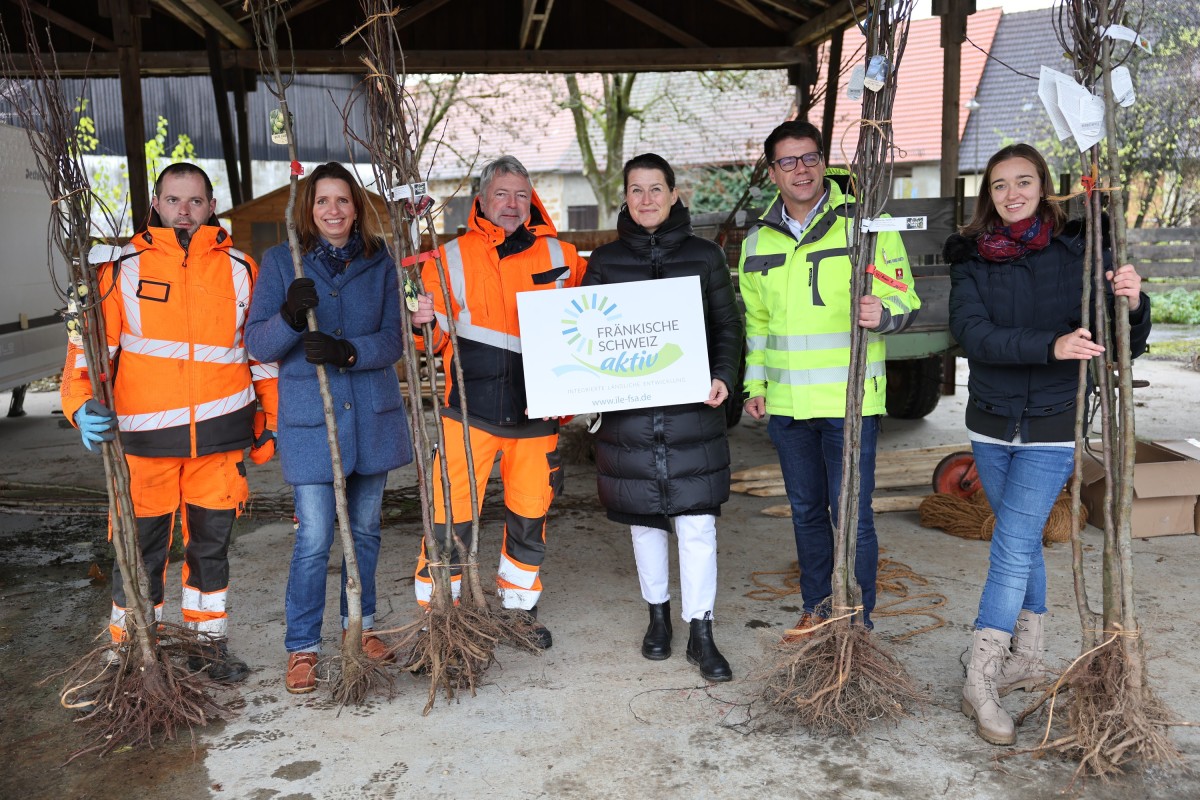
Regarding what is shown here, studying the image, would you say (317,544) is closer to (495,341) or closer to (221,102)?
(495,341)

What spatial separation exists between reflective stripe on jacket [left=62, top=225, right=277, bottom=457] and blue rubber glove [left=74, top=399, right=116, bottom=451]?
118 millimetres

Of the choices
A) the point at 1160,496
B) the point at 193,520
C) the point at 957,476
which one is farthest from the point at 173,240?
the point at 1160,496

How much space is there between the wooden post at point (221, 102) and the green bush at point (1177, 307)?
1360 centimetres

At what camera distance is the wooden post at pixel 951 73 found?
8.25m

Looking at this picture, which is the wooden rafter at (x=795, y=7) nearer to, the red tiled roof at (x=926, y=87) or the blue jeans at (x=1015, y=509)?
the blue jeans at (x=1015, y=509)

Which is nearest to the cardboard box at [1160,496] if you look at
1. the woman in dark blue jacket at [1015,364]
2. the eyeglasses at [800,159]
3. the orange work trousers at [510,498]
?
the woman in dark blue jacket at [1015,364]

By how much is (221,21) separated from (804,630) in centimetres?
884

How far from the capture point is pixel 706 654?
3.61 m

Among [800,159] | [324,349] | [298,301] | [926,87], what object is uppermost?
[926,87]

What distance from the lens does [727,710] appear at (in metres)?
3.33

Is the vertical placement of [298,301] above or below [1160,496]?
above

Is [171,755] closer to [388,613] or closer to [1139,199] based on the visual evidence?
[388,613]

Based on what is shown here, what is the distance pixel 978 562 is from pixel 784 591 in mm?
1109

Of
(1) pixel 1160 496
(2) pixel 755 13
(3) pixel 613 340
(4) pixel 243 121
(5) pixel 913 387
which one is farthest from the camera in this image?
(4) pixel 243 121
